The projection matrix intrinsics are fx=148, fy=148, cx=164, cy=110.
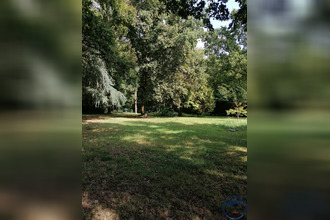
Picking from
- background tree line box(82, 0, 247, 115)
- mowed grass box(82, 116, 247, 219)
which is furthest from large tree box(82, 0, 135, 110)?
mowed grass box(82, 116, 247, 219)

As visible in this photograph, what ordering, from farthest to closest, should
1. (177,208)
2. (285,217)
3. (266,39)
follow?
(177,208)
(266,39)
(285,217)

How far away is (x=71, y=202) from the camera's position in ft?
2.38

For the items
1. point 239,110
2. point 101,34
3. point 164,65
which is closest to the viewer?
point 101,34

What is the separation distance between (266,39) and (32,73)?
1137 mm

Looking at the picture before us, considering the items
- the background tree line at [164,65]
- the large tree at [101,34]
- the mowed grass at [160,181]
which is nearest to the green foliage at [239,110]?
the background tree line at [164,65]

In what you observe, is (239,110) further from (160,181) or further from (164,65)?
(164,65)

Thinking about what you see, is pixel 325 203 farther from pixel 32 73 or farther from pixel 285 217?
pixel 32 73

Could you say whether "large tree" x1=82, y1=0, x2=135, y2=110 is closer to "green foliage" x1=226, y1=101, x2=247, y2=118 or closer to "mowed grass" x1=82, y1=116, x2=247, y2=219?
"mowed grass" x1=82, y1=116, x2=247, y2=219

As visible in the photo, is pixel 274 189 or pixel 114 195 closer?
pixel 274 189

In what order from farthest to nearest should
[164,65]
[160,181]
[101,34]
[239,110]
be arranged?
[164,65], [239,110], [101,34], [160,181]

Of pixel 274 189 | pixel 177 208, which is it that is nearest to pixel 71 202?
pixel 274 189

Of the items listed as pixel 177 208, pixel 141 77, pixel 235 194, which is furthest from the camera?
pixel 141 77

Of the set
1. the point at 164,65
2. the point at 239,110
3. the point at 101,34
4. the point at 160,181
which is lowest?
the point at 160,181

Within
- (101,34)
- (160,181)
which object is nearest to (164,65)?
(101,34)
